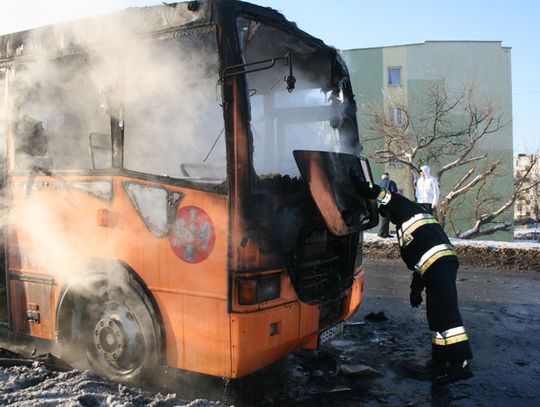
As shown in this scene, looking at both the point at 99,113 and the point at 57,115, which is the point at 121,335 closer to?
the point at 99,113

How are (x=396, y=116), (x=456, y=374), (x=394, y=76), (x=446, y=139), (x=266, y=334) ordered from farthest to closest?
1. (x=394, y=76)
2. (x=446, y=139)
3. (x=396, y=116)
4. (x=456, y=374)
5. (x=266, y=334)

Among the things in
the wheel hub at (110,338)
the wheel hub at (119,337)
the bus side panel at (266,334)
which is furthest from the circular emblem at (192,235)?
the wheel hub at (110,338)

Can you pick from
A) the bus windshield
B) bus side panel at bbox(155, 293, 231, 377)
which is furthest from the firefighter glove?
bus side panel at bbox(155, 293, 231, 377)

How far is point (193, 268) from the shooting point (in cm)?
332

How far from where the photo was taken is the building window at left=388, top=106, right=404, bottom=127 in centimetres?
2478

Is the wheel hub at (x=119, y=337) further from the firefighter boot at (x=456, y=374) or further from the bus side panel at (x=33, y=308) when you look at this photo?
the firefighter boot at (x=456, y=374)

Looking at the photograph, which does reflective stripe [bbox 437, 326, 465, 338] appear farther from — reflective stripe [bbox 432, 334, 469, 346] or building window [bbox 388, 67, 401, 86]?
building window [bbox 388, 67, 401, 86]

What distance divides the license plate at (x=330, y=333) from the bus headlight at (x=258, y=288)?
0.72 metres

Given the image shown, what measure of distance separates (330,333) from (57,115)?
2.79 m

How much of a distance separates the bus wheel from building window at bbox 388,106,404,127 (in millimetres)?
22552

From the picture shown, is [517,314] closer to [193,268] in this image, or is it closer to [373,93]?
[193,268]

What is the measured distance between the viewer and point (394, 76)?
104ft

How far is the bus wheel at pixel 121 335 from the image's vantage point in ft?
11.7

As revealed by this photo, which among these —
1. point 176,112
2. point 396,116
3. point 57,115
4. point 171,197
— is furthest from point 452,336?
point 396,116
